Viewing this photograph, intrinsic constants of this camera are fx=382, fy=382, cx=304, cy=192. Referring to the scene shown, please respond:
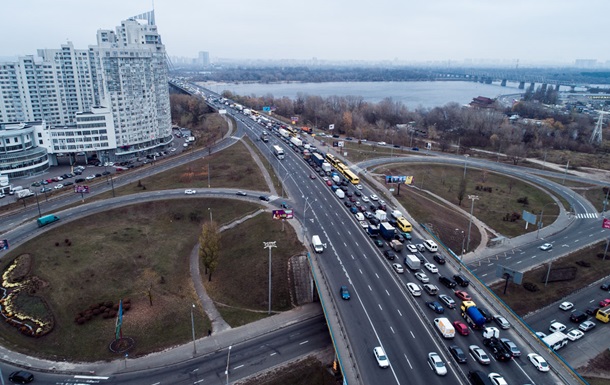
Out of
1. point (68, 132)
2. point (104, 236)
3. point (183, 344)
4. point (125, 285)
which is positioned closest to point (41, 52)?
point (68, 132)

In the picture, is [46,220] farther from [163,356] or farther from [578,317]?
[578,317]

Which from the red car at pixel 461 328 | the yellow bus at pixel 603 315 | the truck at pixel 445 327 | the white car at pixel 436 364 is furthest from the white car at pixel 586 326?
the white car at pixel 436 364

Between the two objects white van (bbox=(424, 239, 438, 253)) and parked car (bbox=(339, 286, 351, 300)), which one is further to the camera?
white van (bbox=(424, 239, 438, 253))

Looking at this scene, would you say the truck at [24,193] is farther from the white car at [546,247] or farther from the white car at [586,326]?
the white car at [546,247]

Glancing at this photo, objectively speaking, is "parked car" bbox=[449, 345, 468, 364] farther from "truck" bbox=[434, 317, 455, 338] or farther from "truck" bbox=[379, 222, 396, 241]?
"truck" bbox=[379, 222, 396, 241]

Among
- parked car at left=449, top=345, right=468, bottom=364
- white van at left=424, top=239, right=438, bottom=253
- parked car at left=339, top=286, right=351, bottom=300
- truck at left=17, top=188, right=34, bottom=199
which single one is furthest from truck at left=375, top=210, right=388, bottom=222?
truck at left=17, top=188, right=34, bottom=199

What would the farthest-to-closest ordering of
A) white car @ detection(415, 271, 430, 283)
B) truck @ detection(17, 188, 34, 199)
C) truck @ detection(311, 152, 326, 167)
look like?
truck @ detection(311, 152, 326, 167), truck @ detection(17, 188, 34, 199), white car @ detection(415, 271, 430, 283)

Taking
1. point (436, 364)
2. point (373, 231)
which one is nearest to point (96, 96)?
point (373, 231)
